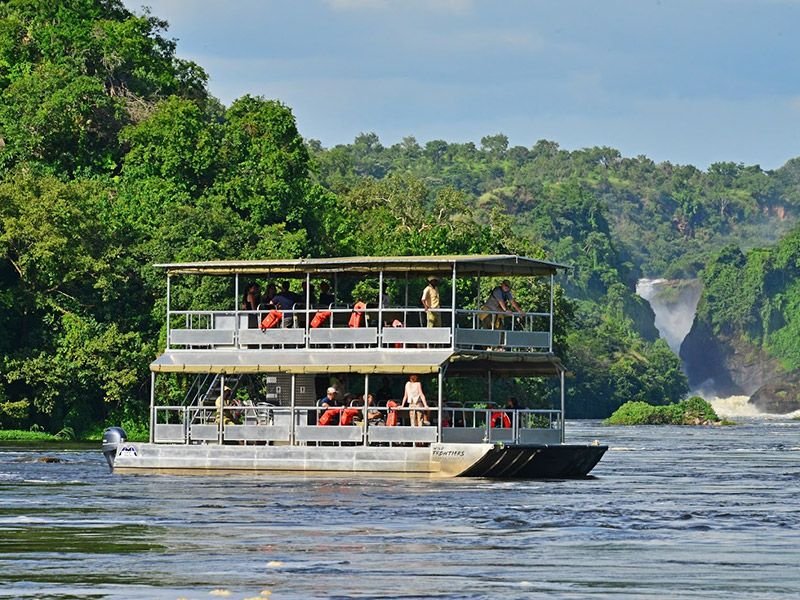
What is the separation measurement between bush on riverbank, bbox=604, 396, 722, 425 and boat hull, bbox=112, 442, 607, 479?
90.9 metres

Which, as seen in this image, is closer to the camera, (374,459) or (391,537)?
(391,537)

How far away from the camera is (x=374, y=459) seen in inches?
1711

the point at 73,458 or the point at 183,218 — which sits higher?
the point at 183,218

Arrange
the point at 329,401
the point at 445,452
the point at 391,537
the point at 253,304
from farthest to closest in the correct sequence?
the point at 253,304, the point at 329,401, the point at 445,452, the point at 391,537

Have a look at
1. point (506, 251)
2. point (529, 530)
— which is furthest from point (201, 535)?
point (506, 251)

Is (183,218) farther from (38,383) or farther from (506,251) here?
(506,251)

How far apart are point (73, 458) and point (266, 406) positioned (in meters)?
12.5

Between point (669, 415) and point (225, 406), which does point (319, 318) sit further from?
point (669, 415)

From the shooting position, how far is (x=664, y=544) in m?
Answer: 30.3

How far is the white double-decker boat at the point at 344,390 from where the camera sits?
43.7 meters

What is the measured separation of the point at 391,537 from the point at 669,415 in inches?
4291

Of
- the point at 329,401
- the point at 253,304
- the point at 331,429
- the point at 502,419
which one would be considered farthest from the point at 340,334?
the point at 502,419

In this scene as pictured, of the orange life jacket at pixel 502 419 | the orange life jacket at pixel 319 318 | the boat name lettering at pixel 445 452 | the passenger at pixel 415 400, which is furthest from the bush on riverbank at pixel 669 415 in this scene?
the boat name lettering at pixel 445 452

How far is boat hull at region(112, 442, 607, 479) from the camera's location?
4319 centimetres
